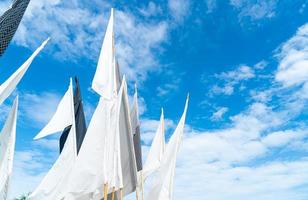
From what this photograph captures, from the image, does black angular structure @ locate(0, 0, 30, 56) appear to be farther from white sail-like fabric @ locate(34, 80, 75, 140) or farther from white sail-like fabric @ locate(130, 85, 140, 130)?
white sail-like fabric @ locate(130, 85, 140, 130)

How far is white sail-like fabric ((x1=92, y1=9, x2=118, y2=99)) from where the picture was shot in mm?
14398

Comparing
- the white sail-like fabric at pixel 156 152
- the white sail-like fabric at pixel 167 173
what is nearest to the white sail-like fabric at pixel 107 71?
the white sail-like fabric at pixel 167 173

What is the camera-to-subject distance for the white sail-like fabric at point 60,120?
706 inches

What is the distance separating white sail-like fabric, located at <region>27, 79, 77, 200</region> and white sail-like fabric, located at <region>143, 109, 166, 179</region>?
179 inches

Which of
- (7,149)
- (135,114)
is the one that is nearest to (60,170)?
(7,149)

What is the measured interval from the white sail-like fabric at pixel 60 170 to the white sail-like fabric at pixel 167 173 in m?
4.10

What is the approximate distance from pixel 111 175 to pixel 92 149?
4.03 ft

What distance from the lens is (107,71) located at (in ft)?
48.6

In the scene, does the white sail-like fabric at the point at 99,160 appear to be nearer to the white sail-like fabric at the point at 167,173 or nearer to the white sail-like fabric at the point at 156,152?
the white sail-like fabric at the point at 167,173

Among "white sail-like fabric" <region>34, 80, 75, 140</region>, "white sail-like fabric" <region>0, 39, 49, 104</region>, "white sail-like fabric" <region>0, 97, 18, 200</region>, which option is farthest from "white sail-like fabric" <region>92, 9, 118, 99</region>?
"white sail-like fabric" <region>0, 97, 18, 200</region>

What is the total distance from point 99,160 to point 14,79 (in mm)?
3891

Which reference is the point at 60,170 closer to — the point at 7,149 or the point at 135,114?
the point at 7,149

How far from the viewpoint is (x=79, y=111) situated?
64.0 ft

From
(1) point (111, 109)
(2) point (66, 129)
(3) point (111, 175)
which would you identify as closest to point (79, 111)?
(2) point (66, 129)
